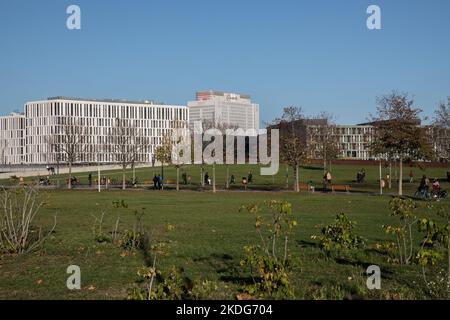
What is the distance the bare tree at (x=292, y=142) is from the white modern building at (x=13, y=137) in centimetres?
12229

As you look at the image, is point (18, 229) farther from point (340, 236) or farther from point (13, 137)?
point (13, 137)

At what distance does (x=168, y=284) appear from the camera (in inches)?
281

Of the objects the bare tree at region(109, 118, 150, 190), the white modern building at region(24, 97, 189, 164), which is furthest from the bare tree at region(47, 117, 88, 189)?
the bare tree at region(109, 118, 150, 190)

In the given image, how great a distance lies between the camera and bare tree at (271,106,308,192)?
44.2 metres

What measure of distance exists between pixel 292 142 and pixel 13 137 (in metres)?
134

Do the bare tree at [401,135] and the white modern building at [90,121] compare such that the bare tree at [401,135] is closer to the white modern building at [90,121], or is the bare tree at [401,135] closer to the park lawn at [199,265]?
the park lawn at [199,265]

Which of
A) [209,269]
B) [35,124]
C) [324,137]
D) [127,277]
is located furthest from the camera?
[35,124]

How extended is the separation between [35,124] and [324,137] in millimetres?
102882

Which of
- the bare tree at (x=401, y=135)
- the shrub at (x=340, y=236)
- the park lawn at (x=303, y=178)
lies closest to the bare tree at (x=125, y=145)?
the park lawn at (x=303, y=178)

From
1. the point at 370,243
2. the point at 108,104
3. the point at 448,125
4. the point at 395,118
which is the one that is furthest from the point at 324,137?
the point at 108,104

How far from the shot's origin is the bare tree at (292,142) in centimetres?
4419

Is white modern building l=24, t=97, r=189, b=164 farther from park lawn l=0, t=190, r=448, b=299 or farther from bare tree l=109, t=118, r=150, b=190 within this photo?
park lawn l=0, t=190, r=448, b=299

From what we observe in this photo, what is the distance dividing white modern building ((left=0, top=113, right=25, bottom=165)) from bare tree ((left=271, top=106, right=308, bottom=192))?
122294mm
